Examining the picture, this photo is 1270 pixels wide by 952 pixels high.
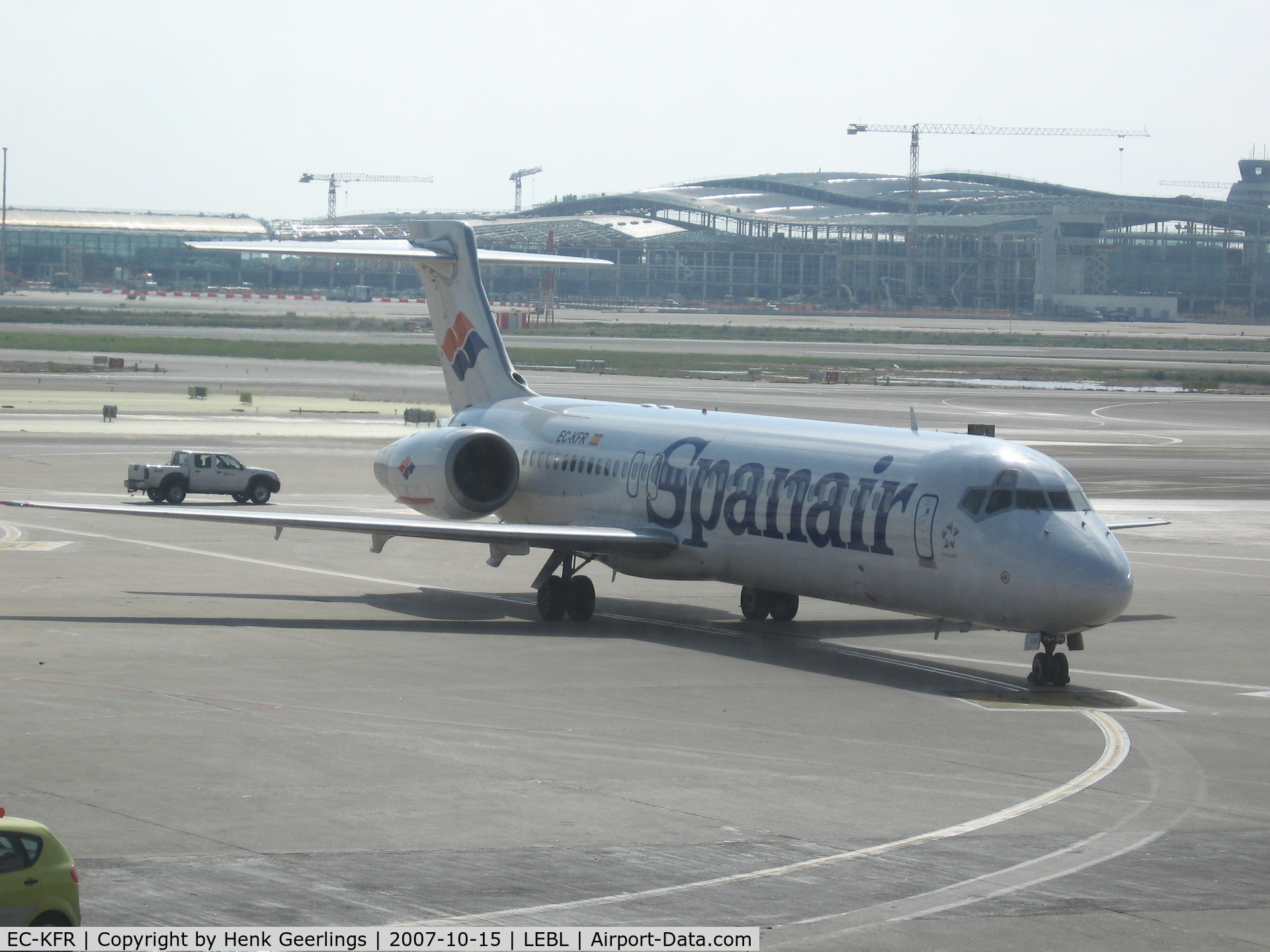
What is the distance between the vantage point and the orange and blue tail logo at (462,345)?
36156 millimetres

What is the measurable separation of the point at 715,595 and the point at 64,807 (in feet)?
62.2

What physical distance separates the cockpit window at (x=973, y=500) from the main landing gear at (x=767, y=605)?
6.07 m

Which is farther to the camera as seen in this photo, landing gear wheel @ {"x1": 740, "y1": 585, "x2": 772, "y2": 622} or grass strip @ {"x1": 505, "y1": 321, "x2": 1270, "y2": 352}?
grass strip @ {"x1": 505, "y1": 321, "x2": 1270, "y2": 352}

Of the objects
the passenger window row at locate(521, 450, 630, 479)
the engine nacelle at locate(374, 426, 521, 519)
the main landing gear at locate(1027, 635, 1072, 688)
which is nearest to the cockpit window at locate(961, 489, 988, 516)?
the main landing gear at locate(1027, 635, 1072, 688)

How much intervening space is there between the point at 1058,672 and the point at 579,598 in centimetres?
893

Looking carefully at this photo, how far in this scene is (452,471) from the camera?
31.6 metres

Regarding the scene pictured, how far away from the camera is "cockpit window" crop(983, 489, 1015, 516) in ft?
76.8

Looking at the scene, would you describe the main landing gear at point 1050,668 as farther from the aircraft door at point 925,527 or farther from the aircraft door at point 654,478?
the aircraft door at point 654,478

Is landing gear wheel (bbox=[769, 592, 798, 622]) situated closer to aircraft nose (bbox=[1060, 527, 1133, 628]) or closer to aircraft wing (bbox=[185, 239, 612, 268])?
aircraft nose (bbox=[1060, 527, 1133, 628])

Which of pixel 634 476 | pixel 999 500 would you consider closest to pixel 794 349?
pixel 634 476

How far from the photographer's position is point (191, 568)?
34.0m

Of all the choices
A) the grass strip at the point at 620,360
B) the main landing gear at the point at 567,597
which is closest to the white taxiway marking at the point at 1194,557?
the main landing gear at the point at 567,597

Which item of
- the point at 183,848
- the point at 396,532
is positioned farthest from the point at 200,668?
the point at 183,848

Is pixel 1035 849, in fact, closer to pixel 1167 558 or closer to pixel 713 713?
pixel 713 713
